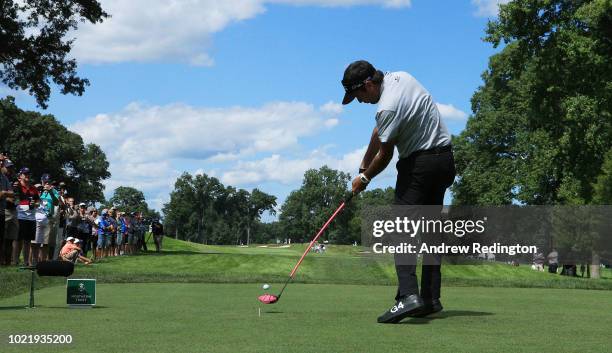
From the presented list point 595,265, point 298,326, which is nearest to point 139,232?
point 595,265

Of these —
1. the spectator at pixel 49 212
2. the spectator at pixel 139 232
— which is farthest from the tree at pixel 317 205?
the spectator at pixel 49 212

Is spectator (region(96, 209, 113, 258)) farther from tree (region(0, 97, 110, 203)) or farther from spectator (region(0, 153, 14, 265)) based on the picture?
tree (region(0, 97, 110, 203))

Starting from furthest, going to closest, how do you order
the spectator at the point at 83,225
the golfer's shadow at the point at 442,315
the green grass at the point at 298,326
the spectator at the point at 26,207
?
the spectator at the point at 83,225 → the spectator at the point at 26,207 → the golfer's shadow at the point at 442,315 → the green grass at the point at 298,326

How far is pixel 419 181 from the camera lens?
710cm

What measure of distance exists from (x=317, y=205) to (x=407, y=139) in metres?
178

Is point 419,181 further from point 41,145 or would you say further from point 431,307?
point 41,145

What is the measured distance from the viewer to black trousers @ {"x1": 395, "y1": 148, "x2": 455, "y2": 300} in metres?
7.08

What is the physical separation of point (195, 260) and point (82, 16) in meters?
12.1

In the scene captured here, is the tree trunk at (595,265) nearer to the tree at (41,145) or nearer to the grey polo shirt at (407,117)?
the grey polo shirt at (407,117)

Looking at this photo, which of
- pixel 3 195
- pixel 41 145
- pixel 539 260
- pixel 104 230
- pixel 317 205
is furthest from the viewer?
pixel 317 205

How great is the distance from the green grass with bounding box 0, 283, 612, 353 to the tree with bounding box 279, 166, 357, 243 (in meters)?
169

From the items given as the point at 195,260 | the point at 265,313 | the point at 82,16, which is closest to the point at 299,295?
the point at 265,313

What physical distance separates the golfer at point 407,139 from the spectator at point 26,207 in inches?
569

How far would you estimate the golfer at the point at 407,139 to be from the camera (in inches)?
272
